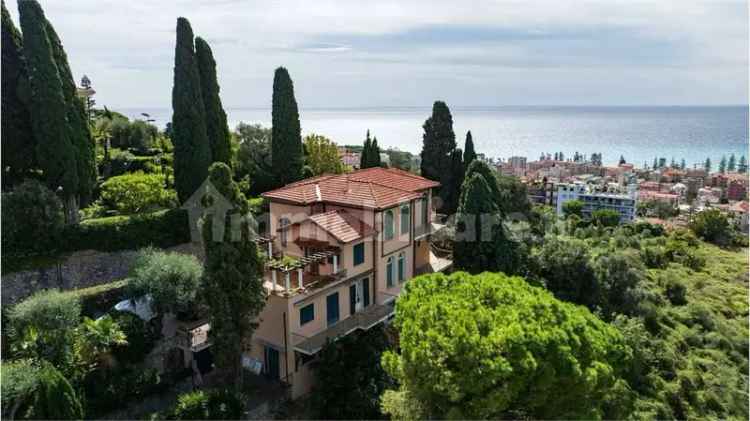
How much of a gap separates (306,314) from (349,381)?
2.40m

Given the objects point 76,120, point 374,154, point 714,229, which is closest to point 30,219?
point 76,120

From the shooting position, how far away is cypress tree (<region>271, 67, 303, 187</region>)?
26.5 meters

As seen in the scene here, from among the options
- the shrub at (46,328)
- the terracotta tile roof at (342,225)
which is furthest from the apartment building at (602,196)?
the shrub at (46,328)

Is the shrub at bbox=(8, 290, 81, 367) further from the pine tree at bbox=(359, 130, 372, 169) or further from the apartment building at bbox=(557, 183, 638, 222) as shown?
the apartment building at bbox=(557, 183, 638, 222)

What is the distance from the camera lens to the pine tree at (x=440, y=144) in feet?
92.9

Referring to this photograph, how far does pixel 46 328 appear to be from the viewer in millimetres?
12547

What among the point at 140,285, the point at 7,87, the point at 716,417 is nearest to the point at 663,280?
the point at 716,417

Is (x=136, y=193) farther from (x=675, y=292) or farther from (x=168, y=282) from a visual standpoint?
(x=675, y=292)

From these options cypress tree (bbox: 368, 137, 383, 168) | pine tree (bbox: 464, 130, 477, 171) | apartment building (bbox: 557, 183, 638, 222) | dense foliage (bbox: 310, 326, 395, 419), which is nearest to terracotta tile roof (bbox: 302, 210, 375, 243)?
dense foliage (bbox: 310, 326, 395, 419)

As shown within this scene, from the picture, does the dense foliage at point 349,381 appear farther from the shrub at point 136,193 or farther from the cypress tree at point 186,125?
the shrub at point 136,193

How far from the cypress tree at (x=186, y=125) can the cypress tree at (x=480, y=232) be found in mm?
11570

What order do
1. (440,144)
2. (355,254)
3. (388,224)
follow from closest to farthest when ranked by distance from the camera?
(355,254) → (388,224) → (440,144)

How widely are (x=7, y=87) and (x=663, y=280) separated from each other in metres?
32.3

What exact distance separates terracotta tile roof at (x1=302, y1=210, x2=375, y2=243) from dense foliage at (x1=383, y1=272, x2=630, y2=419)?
418 centimetres
